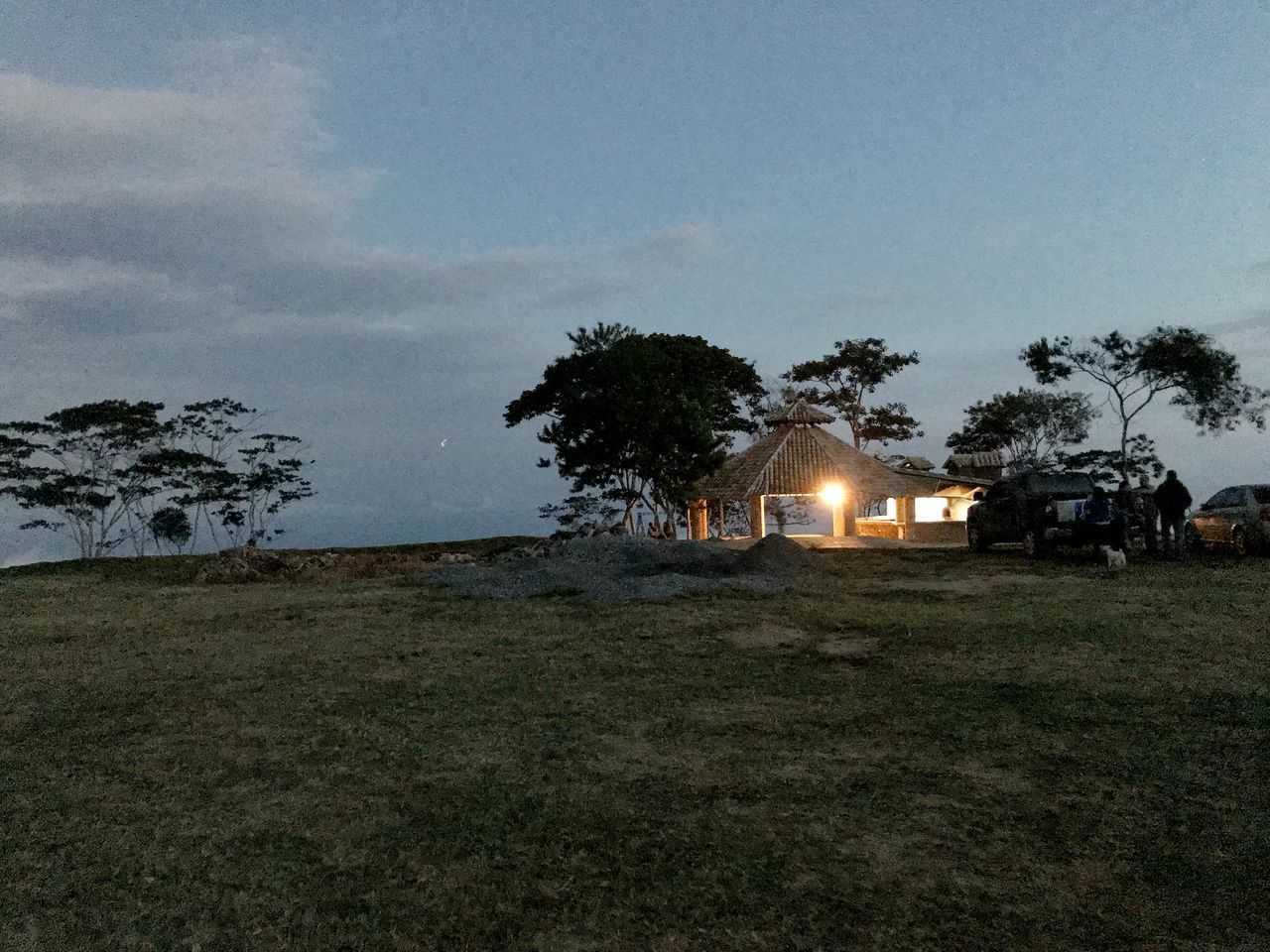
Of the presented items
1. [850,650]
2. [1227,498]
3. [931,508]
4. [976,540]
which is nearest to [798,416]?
[931,508]

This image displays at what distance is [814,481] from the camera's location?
3409 cm

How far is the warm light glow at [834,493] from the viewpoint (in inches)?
1345

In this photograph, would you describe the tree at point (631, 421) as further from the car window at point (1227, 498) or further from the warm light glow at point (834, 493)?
the car window at point (1227, 498)

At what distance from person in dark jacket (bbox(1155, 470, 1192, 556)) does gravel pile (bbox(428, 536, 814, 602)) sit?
8664mm

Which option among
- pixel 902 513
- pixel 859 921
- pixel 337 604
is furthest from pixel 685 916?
pixel 902 513

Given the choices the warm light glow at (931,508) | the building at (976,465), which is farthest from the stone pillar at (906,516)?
the building at (976,465)

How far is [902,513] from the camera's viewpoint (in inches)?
1438

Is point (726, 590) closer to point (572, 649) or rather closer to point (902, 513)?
point (572, 649)

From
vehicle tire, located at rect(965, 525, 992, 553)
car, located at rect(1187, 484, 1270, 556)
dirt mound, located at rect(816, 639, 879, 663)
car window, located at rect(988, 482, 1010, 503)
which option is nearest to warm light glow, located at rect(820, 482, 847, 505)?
vehicle tire, located at rect(965, 525, 992, 553)

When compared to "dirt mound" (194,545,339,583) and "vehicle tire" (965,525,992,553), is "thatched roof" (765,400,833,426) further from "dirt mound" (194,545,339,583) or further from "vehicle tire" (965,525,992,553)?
"dirt mound" (194,545,339,583)

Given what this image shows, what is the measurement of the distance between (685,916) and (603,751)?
7.95ft

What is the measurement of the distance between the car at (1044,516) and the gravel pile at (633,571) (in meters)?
5.77

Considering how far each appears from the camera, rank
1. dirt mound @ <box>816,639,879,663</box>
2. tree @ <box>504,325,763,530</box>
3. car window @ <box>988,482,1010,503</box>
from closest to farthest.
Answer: dirt mound @ <box>816,639,879,663</box>, car window @ <box>988,482,1010,503</box>, tree @ <box>504,325,763,530</box>

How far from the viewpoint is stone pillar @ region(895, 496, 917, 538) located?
118 feet
